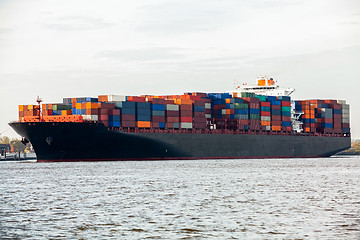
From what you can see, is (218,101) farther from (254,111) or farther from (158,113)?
(158,113)

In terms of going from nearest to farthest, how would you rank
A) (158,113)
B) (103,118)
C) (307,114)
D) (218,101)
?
(103,118), (158,113), (218,101), (307,114)

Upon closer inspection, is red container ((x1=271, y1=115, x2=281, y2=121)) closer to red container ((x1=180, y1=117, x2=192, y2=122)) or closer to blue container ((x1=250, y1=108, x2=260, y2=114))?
blue container ((x1=250, y1=108, x2=260, y2=114))

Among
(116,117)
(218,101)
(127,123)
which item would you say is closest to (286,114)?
(218,101)

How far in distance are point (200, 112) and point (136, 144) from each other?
15599 mm

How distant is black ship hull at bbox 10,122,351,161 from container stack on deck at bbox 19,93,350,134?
177 centimetres

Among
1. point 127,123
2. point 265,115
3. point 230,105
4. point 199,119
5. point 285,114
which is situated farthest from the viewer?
point 285,114

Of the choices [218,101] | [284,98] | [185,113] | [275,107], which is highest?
[284,98]

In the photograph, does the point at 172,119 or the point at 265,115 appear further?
the point at 265,115

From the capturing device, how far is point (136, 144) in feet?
299

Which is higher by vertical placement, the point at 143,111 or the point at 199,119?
the point at 143,111

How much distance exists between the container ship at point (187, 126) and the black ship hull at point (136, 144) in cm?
13

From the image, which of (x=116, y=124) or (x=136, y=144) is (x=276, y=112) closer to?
(x=136, y=144)

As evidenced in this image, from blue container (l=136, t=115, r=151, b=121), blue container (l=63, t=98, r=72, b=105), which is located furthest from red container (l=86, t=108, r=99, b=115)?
blue container (l=136, t=115, r=151, b=121)

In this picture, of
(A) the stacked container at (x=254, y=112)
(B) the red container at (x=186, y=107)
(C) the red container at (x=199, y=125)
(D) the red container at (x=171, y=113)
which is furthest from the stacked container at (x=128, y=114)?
(A) the stacked container at (x=254, y=112)
